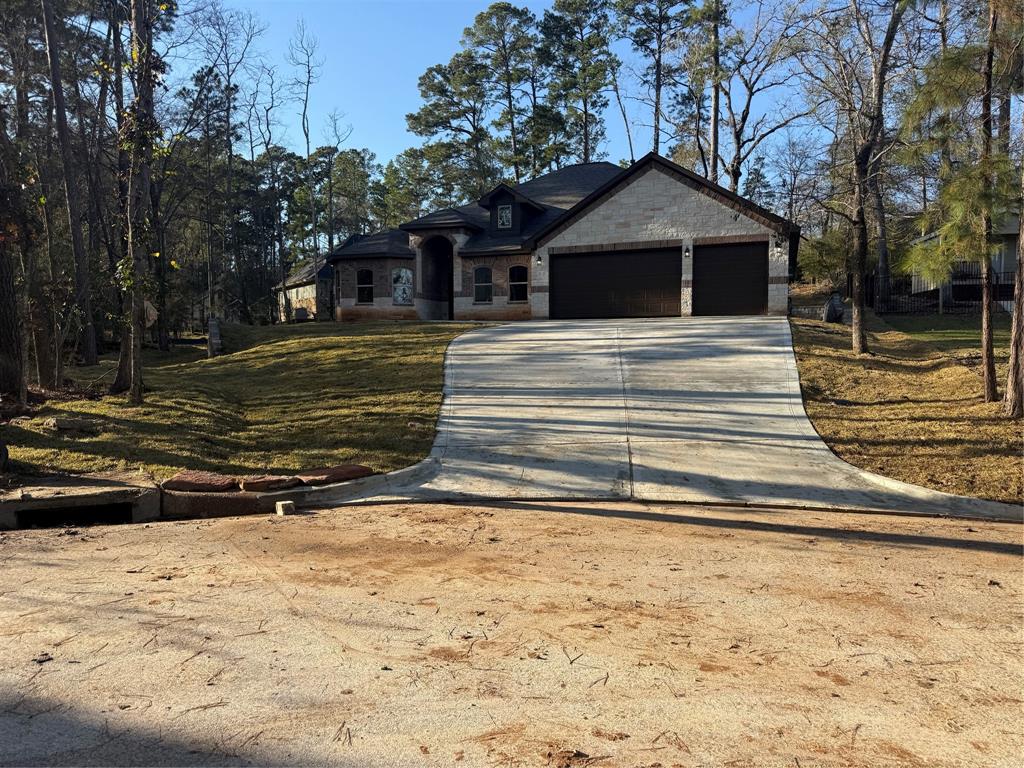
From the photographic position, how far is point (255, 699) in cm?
302

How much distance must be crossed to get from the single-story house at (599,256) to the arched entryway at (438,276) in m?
0.18

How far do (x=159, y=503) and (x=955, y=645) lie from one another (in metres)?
7.39

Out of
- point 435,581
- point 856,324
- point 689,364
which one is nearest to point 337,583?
point 435,581

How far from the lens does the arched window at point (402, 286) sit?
93.0ft

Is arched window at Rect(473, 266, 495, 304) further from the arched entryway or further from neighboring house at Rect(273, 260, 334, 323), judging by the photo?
neighboring house at Rect(273, 260, 334, 323)

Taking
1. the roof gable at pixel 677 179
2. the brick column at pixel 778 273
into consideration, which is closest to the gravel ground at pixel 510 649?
the brick column at pixel 778 273

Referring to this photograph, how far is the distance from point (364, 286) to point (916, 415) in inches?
916

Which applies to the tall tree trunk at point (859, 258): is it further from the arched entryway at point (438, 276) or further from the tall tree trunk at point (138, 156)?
the arched entryway at point (438, 276)

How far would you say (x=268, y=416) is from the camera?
11523 millimetres

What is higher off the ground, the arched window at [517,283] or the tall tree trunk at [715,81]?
the tall tree trunk at [715,81]

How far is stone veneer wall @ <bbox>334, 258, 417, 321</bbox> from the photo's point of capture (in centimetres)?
2839

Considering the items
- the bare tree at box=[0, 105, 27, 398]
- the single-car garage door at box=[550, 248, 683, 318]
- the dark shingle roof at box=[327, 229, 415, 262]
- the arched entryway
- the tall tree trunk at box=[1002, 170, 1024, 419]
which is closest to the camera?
the tall tree trunk at box=[1002, 170, 1024, 419]

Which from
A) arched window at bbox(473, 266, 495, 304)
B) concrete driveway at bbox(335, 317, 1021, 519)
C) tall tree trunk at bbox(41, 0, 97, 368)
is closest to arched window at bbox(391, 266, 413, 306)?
arched window at bbox(473, 266, 495, 304)

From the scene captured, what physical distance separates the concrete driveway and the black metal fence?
14095 millimetres
